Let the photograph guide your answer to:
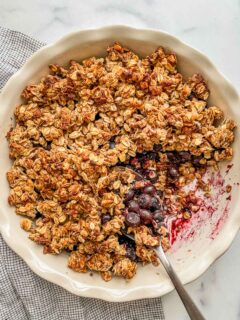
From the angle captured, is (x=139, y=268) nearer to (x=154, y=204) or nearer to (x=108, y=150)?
(x=154, y=204)

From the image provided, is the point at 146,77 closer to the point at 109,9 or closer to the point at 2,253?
the point at 109,9

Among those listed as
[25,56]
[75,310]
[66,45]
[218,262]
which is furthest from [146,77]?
[75,310]

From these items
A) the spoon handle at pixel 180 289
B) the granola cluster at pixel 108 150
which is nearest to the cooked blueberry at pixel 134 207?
the granola cluster at pixel 108 150

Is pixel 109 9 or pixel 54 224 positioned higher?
pixel 109 9

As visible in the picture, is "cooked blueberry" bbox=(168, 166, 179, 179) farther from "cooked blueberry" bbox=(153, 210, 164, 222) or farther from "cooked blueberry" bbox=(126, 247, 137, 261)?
"cooked blueberry" bbox=(126, 247, 137, 261)

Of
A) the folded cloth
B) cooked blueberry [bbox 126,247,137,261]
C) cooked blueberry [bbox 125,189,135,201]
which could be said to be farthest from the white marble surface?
cooked blueberry [bbox 125,189,135,201]

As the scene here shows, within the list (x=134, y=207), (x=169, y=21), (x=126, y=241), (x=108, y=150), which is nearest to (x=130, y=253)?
(x=126, y=241)
